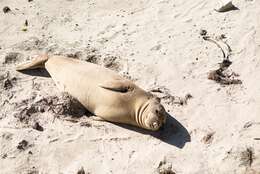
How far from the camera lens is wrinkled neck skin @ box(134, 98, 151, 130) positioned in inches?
237

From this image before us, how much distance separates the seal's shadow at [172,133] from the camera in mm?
5969

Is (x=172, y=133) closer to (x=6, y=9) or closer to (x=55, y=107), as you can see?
(x=55, y=107)

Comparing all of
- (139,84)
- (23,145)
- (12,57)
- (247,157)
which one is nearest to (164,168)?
(247,157)

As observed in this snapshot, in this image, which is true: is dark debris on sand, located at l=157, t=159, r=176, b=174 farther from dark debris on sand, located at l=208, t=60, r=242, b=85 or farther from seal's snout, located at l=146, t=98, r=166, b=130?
dark debris on sand, located at l=208, t=60, r=242, b=85

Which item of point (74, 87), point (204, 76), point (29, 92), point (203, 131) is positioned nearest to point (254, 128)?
point (203, 131)

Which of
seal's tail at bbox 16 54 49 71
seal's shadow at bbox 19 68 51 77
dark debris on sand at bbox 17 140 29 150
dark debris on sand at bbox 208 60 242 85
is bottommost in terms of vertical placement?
dark debris on sand at bbox 17 140 29 150

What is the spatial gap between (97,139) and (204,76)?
160 centimetres

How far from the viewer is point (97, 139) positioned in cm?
601

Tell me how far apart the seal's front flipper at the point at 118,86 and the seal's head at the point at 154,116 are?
0.32 meters

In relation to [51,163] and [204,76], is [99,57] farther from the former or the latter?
[51,163]

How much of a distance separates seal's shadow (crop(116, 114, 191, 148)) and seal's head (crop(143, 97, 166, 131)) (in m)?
0.14

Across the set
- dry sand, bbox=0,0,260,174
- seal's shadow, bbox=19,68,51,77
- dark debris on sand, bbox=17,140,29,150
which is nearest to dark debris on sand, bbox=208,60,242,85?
dry sand, bbox=0,0,260,174

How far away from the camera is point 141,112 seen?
19.9 ft

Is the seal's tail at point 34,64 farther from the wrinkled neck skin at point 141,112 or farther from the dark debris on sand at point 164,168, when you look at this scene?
the dark debris on sand at point 164,168
